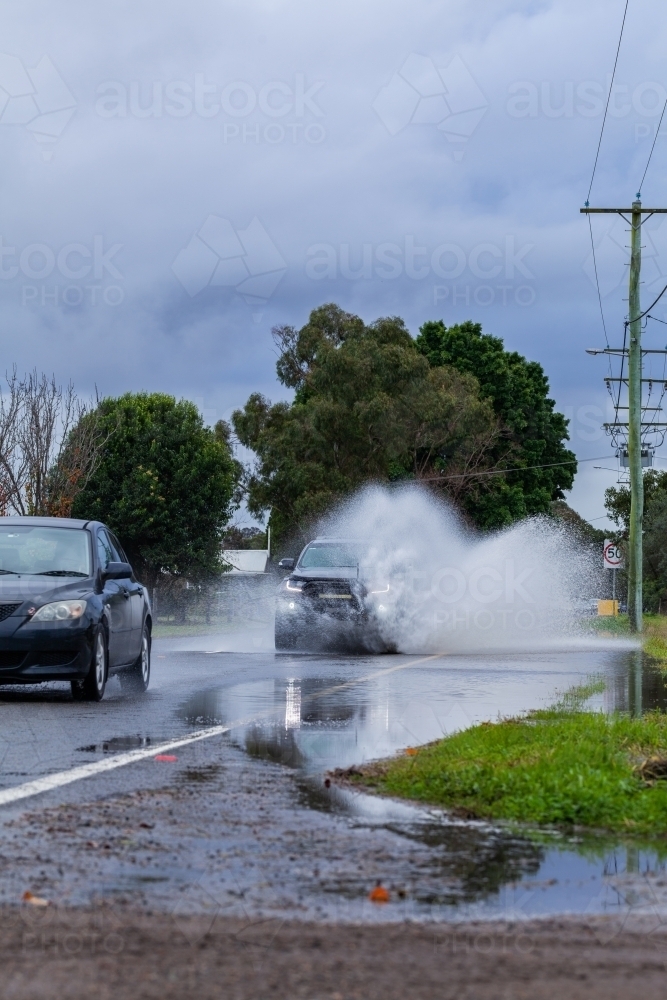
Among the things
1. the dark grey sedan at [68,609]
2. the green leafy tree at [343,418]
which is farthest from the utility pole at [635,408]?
the dark grey sedan at [68,609]

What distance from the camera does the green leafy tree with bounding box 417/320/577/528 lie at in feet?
195

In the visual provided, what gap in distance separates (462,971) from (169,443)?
4308cm

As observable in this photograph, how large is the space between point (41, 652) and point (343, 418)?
3849 centimetres

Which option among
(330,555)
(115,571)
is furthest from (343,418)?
(115,571)

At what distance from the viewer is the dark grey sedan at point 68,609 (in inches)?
507

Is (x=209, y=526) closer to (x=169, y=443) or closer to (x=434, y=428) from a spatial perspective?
(x=169, y=443)

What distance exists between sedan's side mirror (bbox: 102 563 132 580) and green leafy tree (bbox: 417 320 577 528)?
44360 mm

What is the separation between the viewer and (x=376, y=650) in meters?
24.7

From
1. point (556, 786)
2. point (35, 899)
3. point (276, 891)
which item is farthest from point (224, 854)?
point (556, 786)

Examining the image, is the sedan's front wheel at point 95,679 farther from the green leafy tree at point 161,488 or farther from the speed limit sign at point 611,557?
the speed limit sign at point 611,557

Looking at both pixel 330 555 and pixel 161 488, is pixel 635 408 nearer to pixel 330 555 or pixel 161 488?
pixel 330 555

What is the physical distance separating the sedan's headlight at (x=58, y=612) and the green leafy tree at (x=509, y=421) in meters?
45.6

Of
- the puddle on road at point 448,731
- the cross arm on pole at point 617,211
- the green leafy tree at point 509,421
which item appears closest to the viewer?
the puddle on road at point 448,731

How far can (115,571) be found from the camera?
14.1 m
